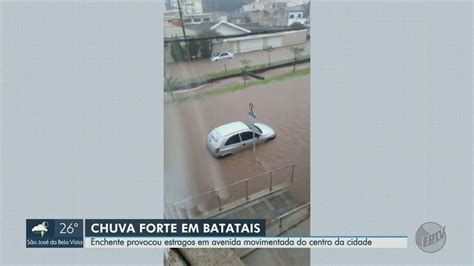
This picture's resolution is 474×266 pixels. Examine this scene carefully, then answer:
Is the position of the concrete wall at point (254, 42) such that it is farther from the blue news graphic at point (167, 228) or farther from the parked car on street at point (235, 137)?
the blue news graphic at point (167, 228)

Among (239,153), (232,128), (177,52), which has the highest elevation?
(177,52)

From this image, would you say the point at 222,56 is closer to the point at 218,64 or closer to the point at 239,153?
the point at 218,64

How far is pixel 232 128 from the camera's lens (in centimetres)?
245

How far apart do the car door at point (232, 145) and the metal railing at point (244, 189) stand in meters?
0.31

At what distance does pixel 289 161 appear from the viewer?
2650 millimetres
